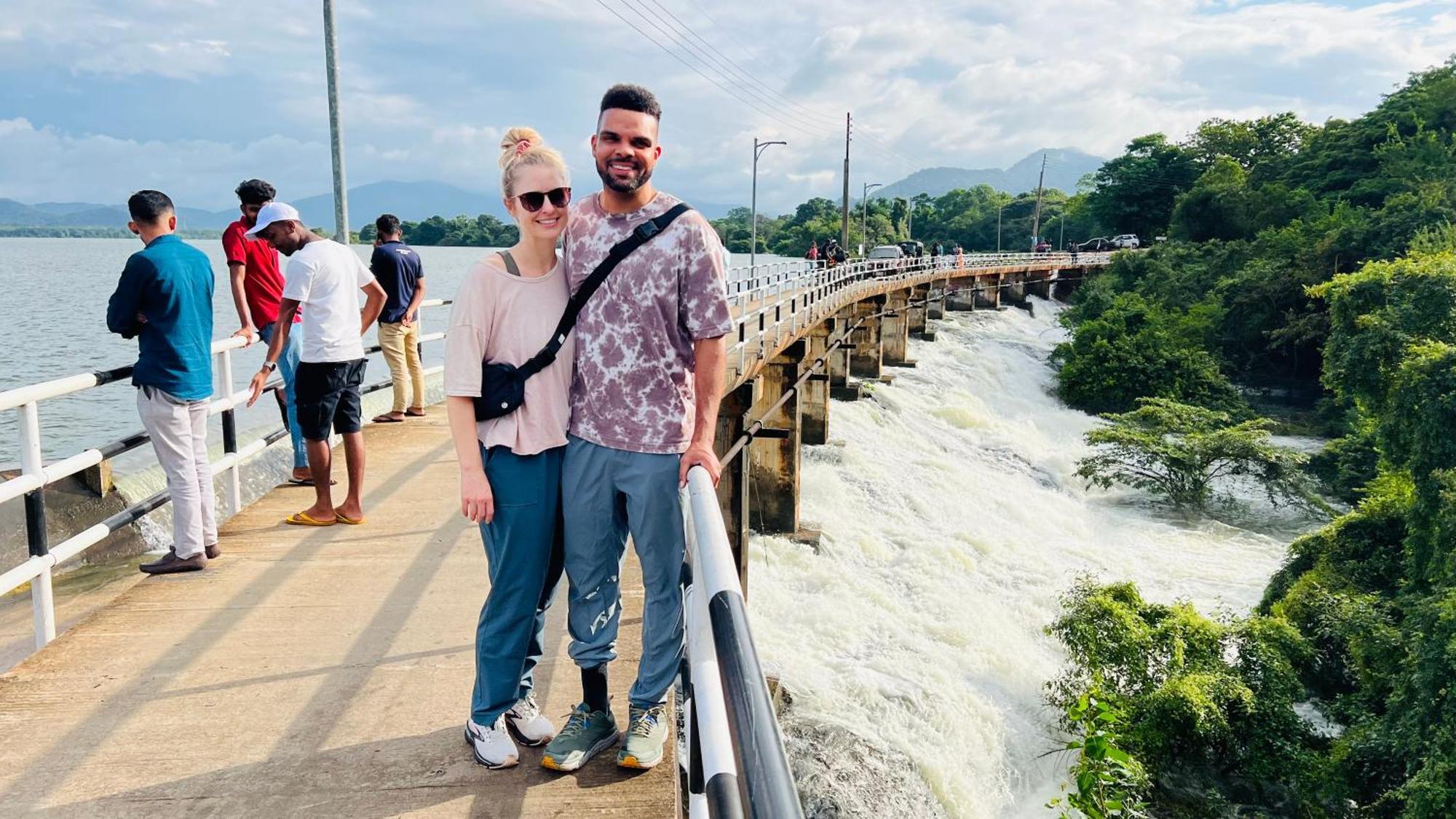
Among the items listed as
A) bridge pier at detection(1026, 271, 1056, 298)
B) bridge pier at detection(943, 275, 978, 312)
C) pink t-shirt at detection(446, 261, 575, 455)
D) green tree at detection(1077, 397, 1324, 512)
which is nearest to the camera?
pink t-shirt at detection(446, 261, 575, 455)

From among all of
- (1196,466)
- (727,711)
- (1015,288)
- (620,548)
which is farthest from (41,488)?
(1015,288)

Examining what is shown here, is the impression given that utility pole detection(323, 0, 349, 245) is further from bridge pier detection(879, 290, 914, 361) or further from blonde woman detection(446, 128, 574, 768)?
bridge pier detection(879, 290, 914, 361)

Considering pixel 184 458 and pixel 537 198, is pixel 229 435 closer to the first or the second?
pixel 184 458

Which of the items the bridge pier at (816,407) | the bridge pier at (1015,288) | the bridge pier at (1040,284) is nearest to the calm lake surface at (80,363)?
the bridge pier at (816,407)

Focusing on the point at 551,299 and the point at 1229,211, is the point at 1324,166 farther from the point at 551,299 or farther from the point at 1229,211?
the point at 551,299

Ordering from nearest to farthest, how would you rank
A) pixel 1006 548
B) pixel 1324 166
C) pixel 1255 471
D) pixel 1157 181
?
1. pixel 1006 548
2. pixel 1255 471
3. pixel 1324 166
4. pixel 1157 181

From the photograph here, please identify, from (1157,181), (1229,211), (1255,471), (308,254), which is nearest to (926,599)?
(308,254)

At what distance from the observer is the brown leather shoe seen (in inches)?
191

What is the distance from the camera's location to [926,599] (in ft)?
40.8

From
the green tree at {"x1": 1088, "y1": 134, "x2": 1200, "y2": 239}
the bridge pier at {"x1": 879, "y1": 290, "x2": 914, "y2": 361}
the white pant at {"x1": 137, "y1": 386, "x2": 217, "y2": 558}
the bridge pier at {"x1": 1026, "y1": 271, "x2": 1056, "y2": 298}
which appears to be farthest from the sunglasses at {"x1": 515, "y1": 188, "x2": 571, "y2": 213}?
the green tree at {"x1": 1088, "y1": 134, "x2": 1200, "y2": 239}

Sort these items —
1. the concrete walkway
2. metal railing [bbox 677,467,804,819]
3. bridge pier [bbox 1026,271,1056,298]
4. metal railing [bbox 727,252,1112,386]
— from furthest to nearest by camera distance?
1. bridge pier [bbox 1026,271,1056,298]
2. metal railing [bbox 727,252,1112,386]
3. the concrete walkway
4. metal railing [bbox 677,467,804,819]

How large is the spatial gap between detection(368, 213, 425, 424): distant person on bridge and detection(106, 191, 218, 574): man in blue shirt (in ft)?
10.2

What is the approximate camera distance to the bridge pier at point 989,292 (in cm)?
4956

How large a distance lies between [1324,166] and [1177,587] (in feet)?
159
